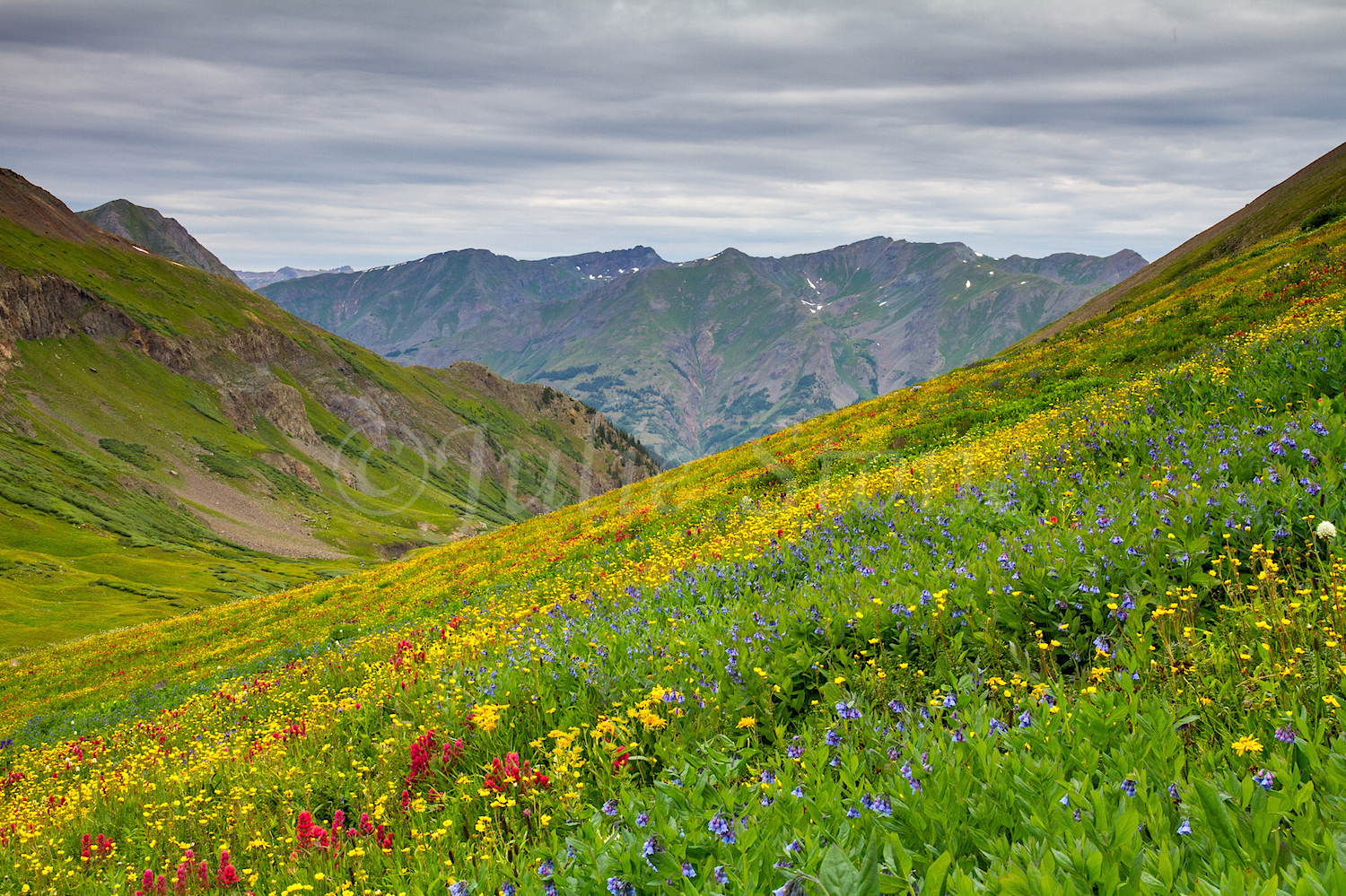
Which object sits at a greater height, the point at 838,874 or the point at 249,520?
the point at 838,874

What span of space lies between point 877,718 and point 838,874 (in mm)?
2398

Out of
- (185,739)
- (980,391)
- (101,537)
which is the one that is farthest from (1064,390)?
(101,537)

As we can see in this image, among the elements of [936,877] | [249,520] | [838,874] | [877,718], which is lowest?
[249,520]

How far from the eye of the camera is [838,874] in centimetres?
328

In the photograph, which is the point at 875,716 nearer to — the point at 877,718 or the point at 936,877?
the point at 877,718

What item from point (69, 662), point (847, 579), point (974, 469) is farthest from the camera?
point (69, 662)

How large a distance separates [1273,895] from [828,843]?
6.16 ft

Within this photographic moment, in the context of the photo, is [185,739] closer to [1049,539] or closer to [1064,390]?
[1049,539]

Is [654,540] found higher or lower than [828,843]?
lower

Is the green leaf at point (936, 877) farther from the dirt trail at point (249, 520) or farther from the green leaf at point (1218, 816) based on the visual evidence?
the dirt trail at point (249, 520)

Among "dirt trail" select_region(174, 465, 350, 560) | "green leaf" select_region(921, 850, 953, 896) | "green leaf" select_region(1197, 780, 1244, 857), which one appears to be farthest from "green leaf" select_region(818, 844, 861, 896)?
"dirt trail" select_region(174, 465, 350, 560)

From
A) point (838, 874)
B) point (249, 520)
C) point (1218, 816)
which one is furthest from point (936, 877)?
point (249, 520)

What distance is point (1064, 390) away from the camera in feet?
74.2

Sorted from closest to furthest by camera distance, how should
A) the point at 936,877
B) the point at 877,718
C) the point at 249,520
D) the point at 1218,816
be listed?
the point at 936,877 → the point at 1218,816 → the point at 877,718 → the point at 249,520
